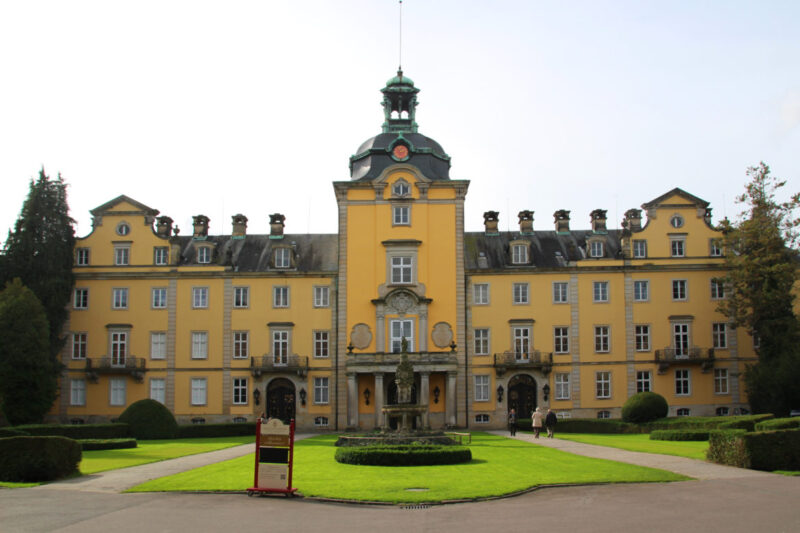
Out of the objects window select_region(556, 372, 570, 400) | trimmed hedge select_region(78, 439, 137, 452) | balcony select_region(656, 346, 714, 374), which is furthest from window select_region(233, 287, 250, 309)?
balcony select_region(656, 346, 714, 374)

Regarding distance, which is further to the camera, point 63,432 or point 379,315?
point 379,315

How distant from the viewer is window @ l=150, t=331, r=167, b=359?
5466cm

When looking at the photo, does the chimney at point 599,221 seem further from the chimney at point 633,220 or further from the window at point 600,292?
the window at point 600,292

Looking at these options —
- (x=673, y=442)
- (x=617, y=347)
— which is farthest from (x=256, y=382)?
(x=673, y=442)

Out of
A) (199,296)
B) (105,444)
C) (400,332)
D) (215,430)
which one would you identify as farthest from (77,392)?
(105,444)

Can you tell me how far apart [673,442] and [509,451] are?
315 inches

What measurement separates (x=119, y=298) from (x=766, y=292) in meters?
40.3

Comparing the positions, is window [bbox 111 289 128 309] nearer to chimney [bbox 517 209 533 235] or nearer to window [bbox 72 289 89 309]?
window [bbox 72 289 89 309]

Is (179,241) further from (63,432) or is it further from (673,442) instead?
(673,442)

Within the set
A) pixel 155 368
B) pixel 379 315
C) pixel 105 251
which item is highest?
pixel 105 251

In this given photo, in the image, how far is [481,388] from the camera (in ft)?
176

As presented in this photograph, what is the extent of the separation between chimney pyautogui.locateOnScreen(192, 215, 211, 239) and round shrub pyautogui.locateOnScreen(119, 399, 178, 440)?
15.6m

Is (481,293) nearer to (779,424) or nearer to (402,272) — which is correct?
(402,272)

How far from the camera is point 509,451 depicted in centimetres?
3117
